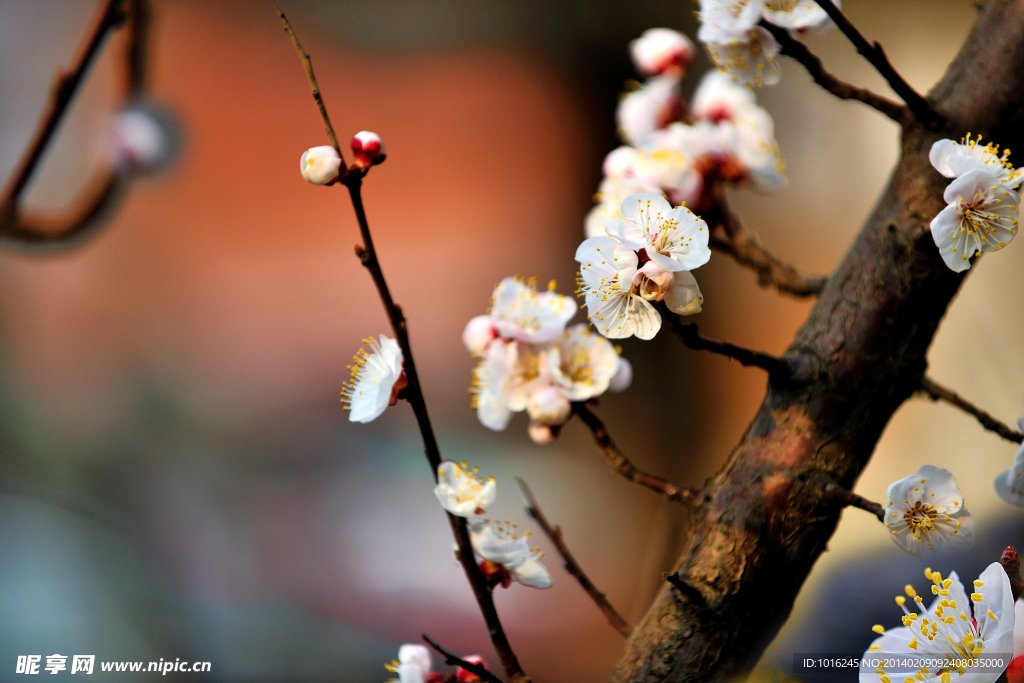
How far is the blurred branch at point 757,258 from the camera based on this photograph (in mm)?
471

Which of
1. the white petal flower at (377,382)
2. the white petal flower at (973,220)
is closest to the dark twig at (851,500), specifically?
the white petal flower at (973,220)

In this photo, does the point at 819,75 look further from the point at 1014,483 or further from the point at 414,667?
the point at 414,667

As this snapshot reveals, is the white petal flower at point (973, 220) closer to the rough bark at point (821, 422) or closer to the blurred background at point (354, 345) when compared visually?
the rough bark at point (821, 422)

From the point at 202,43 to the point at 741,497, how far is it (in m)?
0.93

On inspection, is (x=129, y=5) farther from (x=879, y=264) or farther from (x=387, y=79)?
(x=879, y=264)

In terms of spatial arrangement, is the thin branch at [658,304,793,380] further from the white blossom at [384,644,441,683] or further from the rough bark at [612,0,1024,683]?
the white blossom at [384,644,441,683]

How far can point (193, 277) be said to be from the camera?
0.88 m

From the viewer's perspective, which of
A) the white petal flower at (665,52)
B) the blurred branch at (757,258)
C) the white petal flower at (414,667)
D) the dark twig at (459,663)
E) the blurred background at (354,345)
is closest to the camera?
the dark twig at (459,663)

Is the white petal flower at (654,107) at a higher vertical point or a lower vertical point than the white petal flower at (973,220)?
higher

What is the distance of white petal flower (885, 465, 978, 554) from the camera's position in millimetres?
319

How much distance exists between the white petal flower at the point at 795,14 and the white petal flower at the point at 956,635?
0.33 m

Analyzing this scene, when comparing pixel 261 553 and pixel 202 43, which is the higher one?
pixel 202 43

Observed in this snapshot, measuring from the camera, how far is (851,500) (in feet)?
1.08

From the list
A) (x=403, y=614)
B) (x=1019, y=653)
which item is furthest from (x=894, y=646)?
(x=403, y=614)
